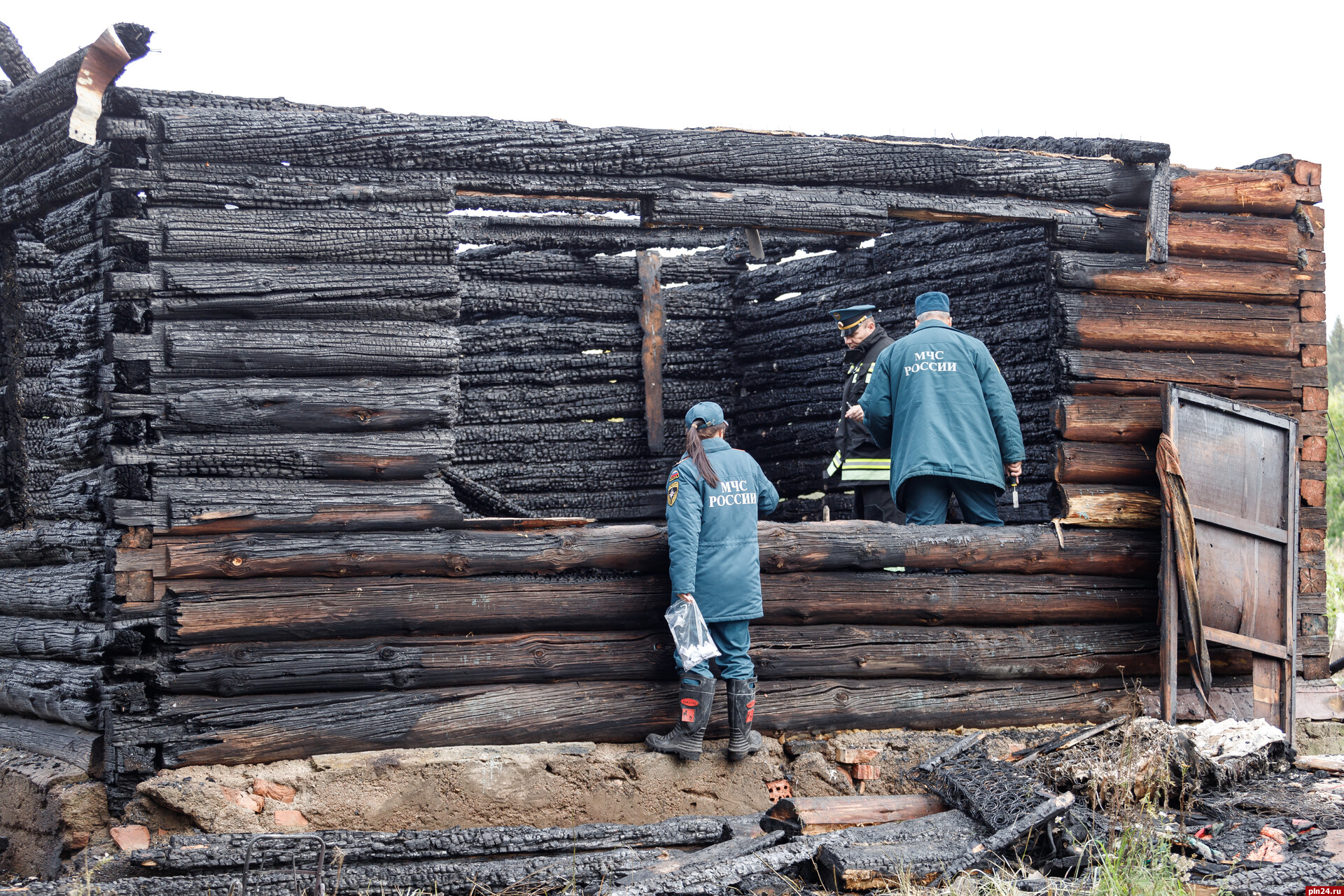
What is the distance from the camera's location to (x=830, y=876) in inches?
215

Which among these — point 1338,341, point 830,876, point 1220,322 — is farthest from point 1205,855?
point 1338,341

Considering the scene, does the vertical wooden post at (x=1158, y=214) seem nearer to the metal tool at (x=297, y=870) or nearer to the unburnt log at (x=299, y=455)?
the unburnt log at (x=299, y=455)

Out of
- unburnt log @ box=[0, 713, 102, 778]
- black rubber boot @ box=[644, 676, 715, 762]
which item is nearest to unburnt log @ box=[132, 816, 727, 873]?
black rubber boot @ box=[644, 676, 715, 762]

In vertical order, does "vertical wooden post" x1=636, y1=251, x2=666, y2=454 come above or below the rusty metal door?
above

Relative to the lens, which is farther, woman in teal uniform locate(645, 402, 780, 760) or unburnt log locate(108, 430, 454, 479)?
woman in teal uniform locate(645, 402, 780, 760)

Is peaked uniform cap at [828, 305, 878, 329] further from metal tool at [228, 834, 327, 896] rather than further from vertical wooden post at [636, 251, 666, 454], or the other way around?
metal tool at [228, 834, 327, 896]

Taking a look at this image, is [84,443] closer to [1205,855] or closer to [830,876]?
[830,876]

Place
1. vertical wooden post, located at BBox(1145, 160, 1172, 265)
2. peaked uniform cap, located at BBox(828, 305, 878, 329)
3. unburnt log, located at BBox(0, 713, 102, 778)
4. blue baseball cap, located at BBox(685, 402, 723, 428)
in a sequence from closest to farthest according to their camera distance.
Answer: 1. unburnt log, located at BBox(0, 713, 102, 778)
2. blue baseball cap, located at BBox(685, 402, 723, 428)
3. vertical wooden post, located at BBox(1145, 160, 1172, 265)
4. peaked uniform cap, located at BBox(828, 305, 878, 329)

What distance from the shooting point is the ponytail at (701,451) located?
6.47 m

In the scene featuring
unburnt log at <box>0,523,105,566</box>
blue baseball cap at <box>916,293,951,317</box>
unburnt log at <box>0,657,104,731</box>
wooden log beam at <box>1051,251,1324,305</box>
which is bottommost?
unburnt log at <box>0,657,104,731</box>

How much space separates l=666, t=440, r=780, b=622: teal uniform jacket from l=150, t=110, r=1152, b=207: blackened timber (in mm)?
1840

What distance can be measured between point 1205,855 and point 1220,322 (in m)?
3.64

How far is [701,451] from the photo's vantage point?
21.6 feet

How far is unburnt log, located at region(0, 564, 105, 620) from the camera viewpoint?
19.8 ft
